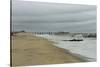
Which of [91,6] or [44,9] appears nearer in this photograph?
[44,9]

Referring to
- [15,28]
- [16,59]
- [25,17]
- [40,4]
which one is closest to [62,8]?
[40,4]

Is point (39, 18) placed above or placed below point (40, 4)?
below

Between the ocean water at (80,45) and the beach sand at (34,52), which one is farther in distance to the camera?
the ocean water at (80,45)

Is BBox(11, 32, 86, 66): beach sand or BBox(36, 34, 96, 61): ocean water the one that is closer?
BBox(11, 32, 86, 66): beach sand

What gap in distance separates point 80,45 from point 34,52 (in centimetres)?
68

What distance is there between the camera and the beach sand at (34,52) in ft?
7.68

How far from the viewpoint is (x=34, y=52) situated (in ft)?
7.88

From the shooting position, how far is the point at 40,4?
2.45m

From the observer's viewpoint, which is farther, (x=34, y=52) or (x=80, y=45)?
(x=80, y=45)

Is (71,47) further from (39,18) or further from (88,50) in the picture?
(39,18)

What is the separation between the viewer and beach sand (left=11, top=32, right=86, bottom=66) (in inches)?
92.1

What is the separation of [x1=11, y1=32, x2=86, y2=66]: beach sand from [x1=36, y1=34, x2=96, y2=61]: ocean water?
6 centimetres

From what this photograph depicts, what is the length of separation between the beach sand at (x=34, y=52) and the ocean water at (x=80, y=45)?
6 centimetres
